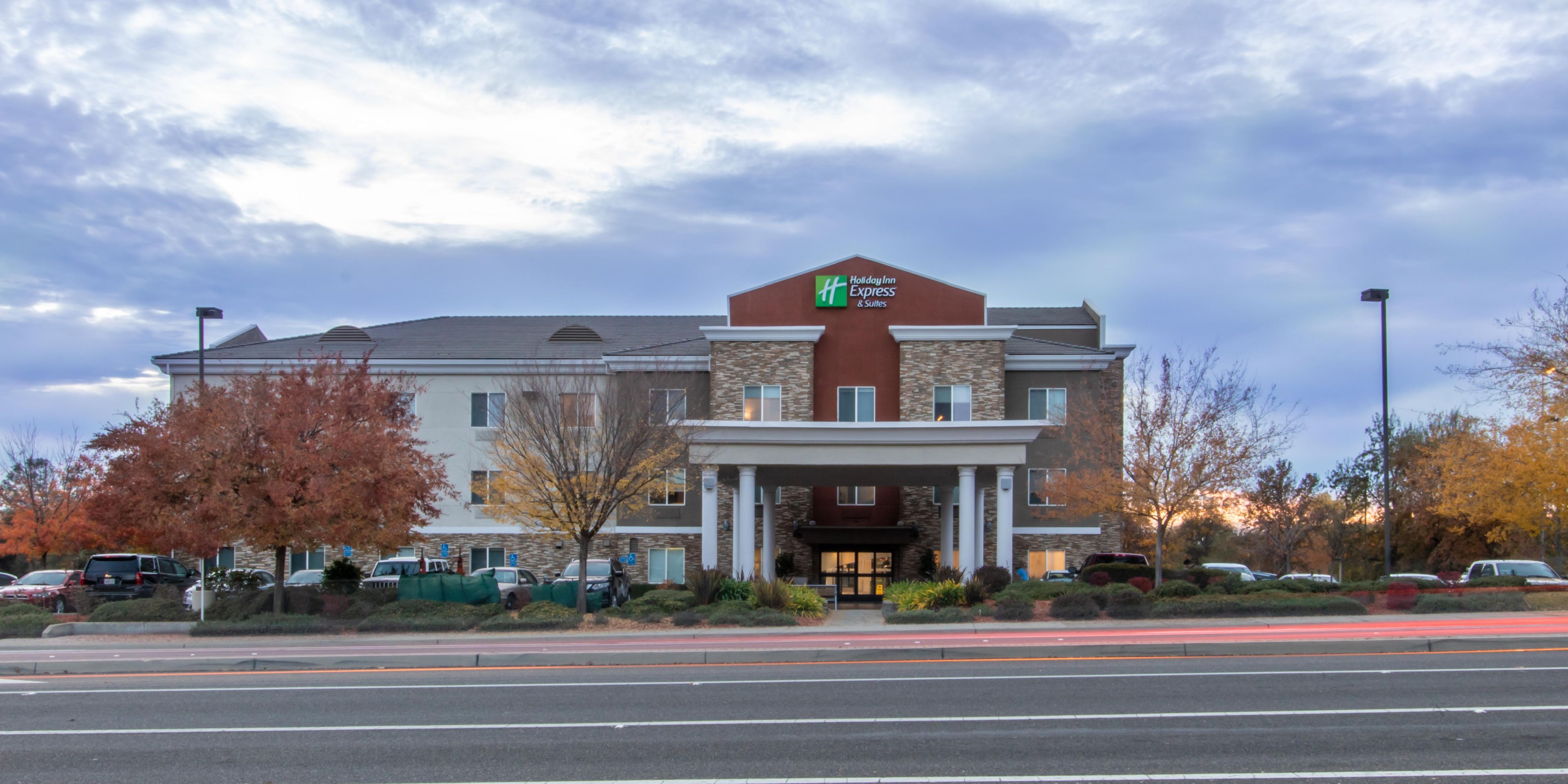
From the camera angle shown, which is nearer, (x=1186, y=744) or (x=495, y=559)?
(x=1186, y=744)

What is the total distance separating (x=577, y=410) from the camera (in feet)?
89.2

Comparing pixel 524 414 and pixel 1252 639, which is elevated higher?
pixel 524 414

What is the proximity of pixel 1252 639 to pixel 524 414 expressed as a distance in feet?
53.7

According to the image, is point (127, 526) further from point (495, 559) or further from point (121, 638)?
point (495, 559)

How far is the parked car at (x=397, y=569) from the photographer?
98.5 feet

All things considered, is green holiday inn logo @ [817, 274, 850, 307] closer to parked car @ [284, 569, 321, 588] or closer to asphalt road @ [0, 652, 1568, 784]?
parked car @ [284, 569, 321, 588]

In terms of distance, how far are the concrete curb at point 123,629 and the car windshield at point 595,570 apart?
11133 mm

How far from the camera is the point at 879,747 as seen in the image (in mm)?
9695

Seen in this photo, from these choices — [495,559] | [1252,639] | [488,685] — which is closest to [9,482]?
[495,559]

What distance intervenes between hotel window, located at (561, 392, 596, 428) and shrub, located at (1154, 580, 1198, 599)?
543 inches

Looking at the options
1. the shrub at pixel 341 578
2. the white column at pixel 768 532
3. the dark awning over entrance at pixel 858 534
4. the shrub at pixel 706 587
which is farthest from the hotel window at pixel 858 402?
the shrub at pixel 341 578

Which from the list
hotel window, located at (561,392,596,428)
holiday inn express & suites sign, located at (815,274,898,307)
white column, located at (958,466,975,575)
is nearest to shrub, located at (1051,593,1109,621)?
white column, located at (958,466,975,575)

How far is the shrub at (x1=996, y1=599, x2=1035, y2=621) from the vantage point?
2384cm

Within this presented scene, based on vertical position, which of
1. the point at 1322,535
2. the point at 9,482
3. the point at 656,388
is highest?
the point at 656,388
